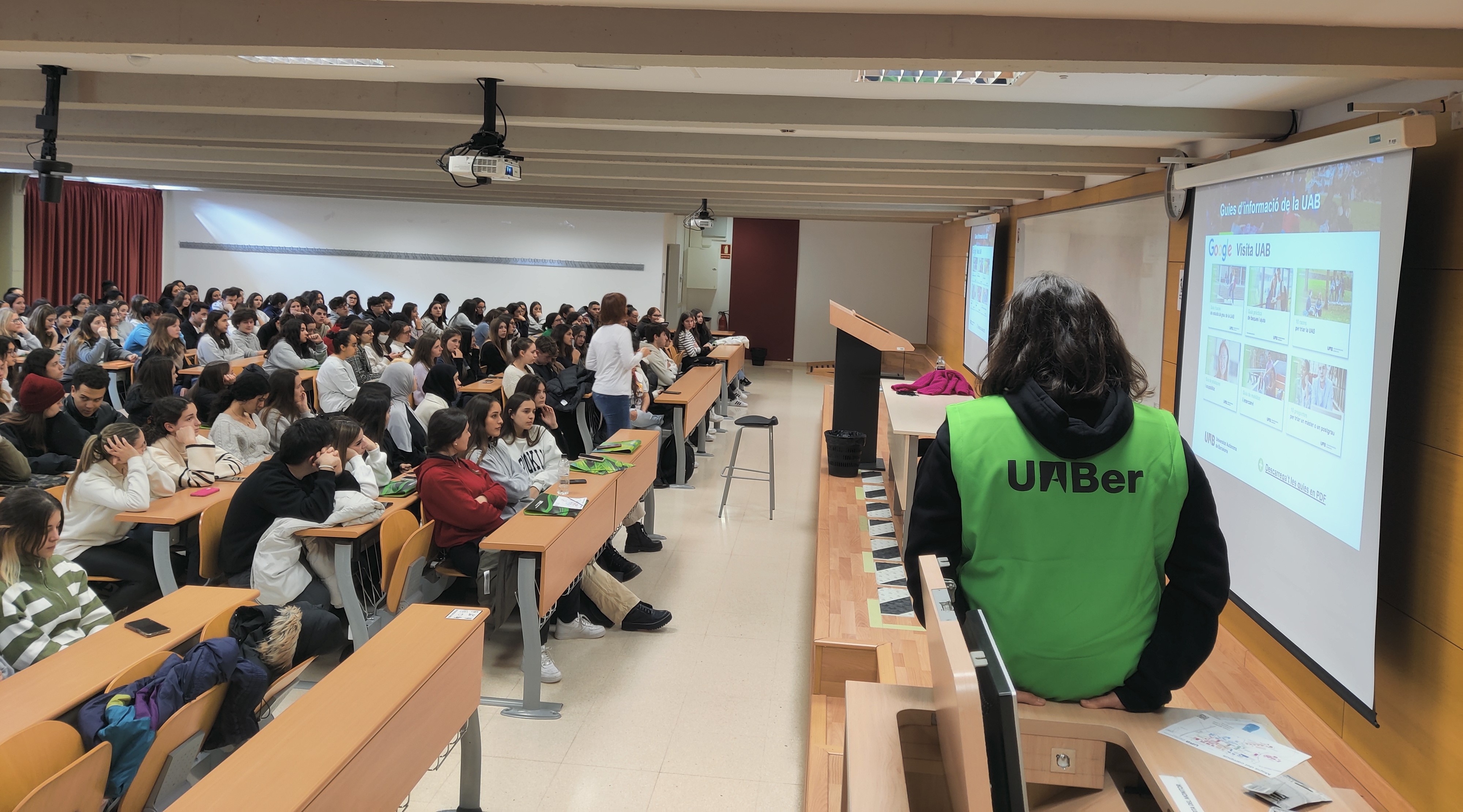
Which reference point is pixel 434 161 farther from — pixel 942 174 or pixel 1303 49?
pixel 1303 49

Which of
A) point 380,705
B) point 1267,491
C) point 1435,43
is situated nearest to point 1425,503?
point 1267,491

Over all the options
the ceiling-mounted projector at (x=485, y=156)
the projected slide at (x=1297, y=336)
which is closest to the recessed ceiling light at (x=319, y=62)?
the ceiling-mounted projector at (x=485, y=156)

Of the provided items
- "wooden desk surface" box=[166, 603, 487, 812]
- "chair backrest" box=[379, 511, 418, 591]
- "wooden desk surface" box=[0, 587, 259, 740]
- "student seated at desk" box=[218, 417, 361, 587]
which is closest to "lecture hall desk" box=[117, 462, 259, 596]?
"student seated at desk" box=[218, 417, 361, 587]

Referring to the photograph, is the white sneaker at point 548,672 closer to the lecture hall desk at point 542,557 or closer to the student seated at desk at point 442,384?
the lecture hall desk at point 542,557

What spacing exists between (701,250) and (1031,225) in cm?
1014

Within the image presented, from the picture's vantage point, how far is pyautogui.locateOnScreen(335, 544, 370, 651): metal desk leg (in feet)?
13.8

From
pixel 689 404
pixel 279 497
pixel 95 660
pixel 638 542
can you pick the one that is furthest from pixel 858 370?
pixel 95 660

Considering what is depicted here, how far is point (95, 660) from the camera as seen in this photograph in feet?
9.09

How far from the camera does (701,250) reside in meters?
18.7

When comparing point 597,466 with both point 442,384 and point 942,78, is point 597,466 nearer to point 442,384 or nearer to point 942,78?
point 942,78

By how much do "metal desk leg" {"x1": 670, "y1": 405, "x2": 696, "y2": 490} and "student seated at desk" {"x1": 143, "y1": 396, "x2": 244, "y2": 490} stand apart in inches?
149

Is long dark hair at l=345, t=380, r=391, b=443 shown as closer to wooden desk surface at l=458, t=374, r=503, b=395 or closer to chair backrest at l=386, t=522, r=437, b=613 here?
chair backrest at l=386, t=522, r=437, b=613

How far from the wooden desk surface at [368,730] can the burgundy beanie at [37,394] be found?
3952mm

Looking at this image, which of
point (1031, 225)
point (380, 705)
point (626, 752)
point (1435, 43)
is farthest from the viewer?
point (1031, 225)
